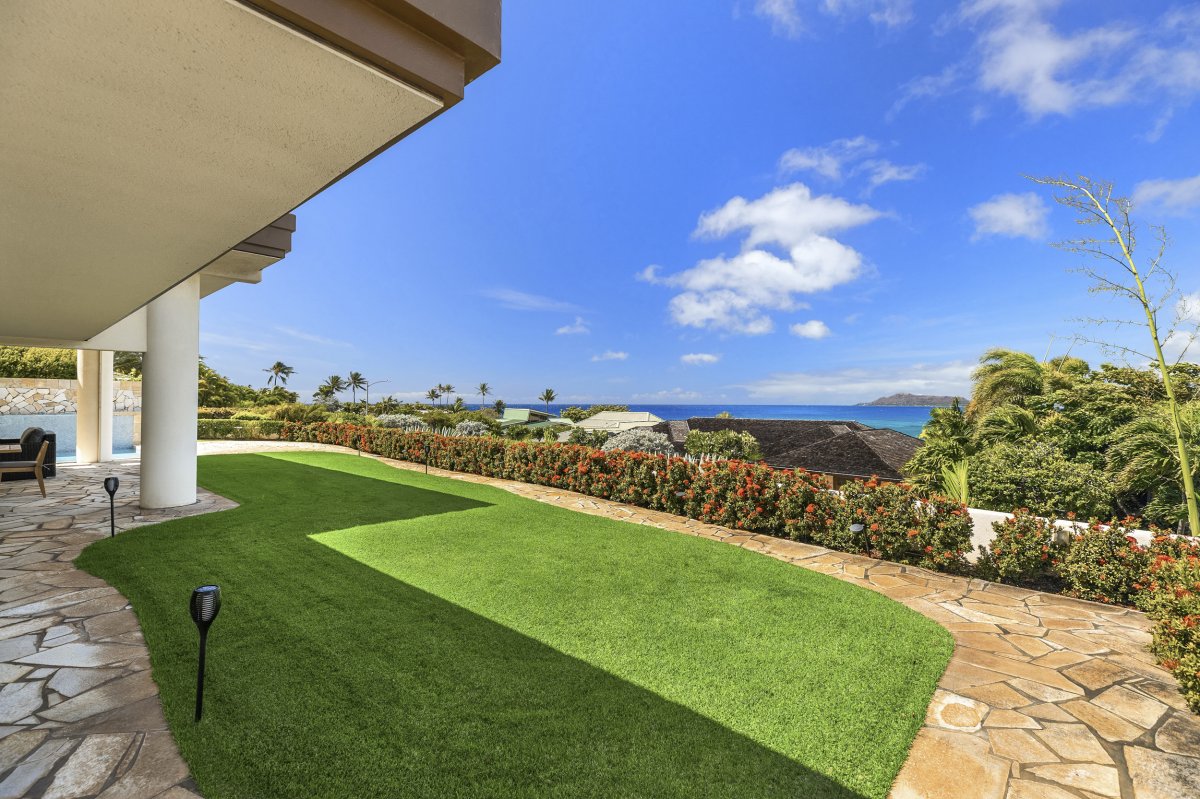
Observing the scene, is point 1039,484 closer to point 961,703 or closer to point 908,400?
point 961,703

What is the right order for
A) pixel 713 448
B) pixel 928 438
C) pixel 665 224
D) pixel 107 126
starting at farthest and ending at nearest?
pixel 665 224 < pixel 713 448 < pixel 928 438 < pixel 107 126

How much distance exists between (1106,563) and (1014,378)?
354 inches

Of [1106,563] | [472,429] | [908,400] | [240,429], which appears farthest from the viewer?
[908,400]

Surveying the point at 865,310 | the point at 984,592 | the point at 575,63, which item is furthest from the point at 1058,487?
the point at 865,310

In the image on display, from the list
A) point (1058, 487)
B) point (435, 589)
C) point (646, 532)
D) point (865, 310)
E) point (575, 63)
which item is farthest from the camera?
point (865, 310)

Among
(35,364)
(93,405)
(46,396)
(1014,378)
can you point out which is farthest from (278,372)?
(1014,378)

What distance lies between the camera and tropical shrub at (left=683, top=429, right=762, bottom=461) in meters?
13.4

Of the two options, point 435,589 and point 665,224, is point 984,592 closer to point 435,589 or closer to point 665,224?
point 435,589

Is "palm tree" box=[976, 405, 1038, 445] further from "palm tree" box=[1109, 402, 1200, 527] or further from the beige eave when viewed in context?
the beige eave

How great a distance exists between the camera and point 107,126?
1916 mm

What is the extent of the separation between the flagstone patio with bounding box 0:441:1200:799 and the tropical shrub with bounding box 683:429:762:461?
7.83 metres

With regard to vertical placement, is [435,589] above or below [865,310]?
below

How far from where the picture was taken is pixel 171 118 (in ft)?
6.06

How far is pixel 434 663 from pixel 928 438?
400 inches
